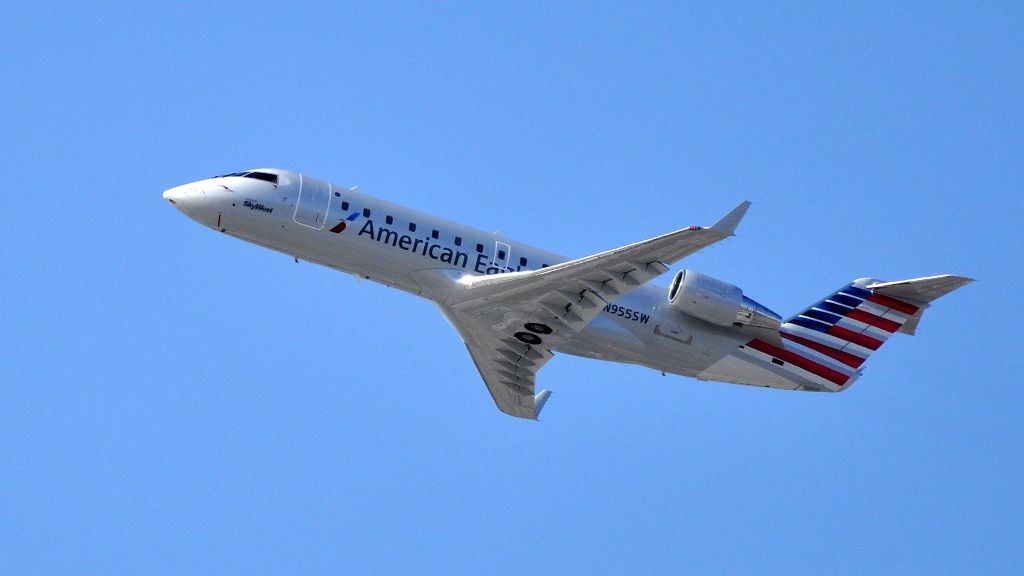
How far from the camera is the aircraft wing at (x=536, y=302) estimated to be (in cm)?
2831

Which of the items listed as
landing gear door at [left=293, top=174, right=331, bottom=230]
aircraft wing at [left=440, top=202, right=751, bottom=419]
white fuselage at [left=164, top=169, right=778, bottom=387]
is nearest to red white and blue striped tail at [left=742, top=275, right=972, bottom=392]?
white fuselage at [left=164, top=169, right=778, bottom=387]

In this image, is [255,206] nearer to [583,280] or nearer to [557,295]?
[557,295]

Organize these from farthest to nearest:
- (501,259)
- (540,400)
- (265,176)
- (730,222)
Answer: (540,400) → (501,259) → (265,176) → (730,222)

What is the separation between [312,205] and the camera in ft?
102

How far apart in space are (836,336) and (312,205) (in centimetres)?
1303

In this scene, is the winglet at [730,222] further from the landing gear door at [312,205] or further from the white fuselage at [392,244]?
the landing gear door at [312,205]

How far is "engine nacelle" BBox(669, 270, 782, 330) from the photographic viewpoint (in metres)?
31.7

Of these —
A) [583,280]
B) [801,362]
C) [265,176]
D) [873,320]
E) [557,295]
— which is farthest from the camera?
[873,320]

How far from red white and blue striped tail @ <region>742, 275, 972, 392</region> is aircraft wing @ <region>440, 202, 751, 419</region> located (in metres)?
4.92

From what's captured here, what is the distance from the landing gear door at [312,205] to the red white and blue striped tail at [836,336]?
10.6 meters

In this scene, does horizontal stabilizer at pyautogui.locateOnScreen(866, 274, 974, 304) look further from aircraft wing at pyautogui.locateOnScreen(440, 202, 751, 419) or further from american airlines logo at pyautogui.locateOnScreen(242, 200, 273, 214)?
american airlines logo at pyautogui.locateOnScreen(242, 200, 273, 214)

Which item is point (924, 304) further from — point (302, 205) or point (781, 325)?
point (302, 205)

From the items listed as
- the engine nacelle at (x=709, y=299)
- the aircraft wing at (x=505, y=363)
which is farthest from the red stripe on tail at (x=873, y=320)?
the aircraft wing at (x=505, y=363)

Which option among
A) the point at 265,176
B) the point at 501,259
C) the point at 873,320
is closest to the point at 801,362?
the point at 873,320
